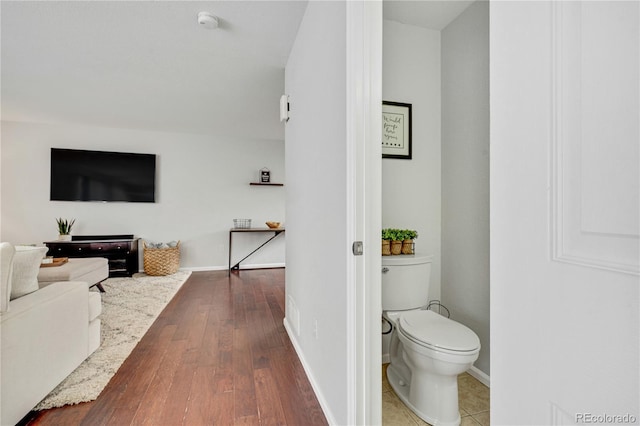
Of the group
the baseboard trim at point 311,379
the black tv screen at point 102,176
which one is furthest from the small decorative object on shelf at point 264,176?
the baseboard trim at point 311,379

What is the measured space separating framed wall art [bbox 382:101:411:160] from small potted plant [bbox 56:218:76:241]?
4986 millimetres

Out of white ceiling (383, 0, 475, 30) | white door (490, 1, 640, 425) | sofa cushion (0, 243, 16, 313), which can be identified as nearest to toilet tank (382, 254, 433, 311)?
white door (490, 1, 640, 425)

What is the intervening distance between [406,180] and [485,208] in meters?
0.54

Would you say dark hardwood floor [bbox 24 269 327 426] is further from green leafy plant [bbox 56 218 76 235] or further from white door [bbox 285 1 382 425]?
green leafy plant [bbox 56 218 76 235]

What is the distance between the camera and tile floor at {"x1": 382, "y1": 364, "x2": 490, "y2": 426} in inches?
61.2

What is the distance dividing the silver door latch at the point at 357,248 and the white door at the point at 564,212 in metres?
0.74

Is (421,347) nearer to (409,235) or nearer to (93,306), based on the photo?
(409,235)

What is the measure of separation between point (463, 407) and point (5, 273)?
2324mm

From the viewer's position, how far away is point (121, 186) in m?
4.99

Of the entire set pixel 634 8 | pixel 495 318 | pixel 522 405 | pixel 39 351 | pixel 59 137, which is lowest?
pixel 39 351

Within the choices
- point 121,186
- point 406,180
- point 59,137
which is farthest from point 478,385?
point 59,137

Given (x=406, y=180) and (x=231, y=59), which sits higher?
(x=231, y=59)

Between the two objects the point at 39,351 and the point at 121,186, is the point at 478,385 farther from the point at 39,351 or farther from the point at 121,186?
the point at 121,186

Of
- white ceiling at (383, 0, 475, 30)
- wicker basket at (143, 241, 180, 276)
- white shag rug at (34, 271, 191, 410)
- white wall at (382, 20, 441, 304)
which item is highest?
white ceiling at (383, 0, 475, 30)
